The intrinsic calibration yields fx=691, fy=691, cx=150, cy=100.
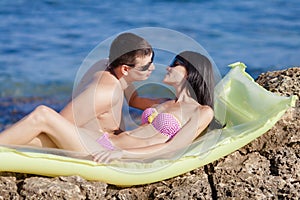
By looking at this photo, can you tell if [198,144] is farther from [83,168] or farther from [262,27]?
[262,27]

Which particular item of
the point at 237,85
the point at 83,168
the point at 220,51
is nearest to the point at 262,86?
the point at 237,85

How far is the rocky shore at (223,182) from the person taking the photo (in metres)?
3.41

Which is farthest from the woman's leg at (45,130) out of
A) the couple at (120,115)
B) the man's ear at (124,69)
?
the man's ear at (124,69)

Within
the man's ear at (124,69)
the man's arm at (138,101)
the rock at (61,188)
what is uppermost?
the man's ear at (124,69)

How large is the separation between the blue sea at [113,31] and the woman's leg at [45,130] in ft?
15.1

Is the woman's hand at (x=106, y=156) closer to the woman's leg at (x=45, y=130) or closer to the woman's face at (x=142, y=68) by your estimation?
the woman's leg at (x=45, y=130)

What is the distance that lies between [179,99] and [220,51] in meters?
5.91

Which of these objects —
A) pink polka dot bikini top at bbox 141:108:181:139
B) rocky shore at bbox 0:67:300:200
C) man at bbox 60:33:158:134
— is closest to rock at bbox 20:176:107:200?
rocky shore at bbox 0:67:300:200

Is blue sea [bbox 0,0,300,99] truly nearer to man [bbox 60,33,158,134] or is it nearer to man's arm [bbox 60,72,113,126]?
man [bbox 60,33,158,134]

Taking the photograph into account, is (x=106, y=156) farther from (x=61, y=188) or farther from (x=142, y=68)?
(x=142, y=68)

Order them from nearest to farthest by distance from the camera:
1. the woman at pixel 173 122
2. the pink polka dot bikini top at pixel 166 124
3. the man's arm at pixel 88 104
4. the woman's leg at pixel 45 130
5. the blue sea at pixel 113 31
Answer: the woman's leg at pixel 45 130 < the woman at pixel 173 122 < the man's arm at pixel 88 104 < the pink polka dot bikini top at pixel 166 124 < the blue sea at pixel 113 31

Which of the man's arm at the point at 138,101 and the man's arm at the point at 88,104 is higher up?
the man's arm at the point at 138,101

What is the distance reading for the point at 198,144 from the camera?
3.79 meters

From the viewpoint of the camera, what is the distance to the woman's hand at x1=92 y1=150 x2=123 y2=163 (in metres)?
3.55
